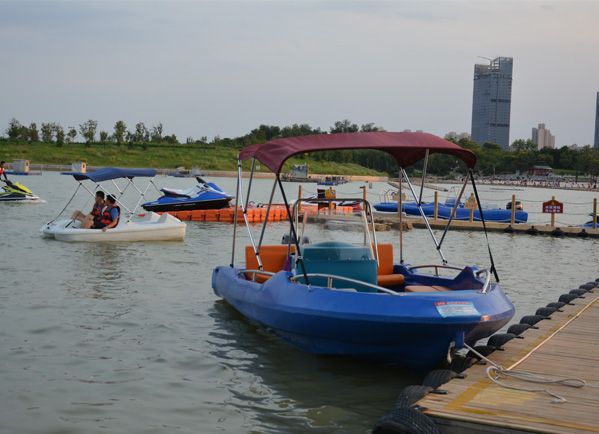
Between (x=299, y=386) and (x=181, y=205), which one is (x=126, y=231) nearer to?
(x=181, y=205)

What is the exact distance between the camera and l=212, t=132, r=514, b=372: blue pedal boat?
7.68 meters

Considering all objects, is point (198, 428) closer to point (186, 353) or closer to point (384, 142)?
point (186, 353)

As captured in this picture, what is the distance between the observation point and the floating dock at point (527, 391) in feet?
17.9

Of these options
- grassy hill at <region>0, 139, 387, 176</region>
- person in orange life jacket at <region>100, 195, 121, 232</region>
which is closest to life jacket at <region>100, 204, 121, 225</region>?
person in orange life jacket at <region>100, 195, 121, 232</region>

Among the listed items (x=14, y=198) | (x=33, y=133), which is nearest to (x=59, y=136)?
(x=33, y=133)

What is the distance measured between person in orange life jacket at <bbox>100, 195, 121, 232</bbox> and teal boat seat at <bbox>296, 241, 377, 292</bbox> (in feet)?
44.7

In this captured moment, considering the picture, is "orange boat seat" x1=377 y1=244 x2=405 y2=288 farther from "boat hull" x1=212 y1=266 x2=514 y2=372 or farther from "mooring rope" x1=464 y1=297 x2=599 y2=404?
"mooring rope" x1=464 y1=297 x2=599 y2=404

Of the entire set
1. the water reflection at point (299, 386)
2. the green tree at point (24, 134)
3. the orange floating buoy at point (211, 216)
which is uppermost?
the green tree at point (24, 134)

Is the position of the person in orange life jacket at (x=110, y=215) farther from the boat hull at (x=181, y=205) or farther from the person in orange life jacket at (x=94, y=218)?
the boat hull at (x=181, y=205)

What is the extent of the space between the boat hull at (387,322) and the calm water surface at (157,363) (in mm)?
508

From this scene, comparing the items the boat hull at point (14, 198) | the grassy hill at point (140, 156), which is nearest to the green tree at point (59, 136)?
the grassy hill at point (140, 156)

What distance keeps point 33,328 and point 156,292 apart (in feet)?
12.2

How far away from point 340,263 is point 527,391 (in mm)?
3436

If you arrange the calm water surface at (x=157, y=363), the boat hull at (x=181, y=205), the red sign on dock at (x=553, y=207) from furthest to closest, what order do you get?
the boat hull at (x=181, y=205), the red sign on dock at (x=553, y=207), the calm water surface at (x=157, y=363)
